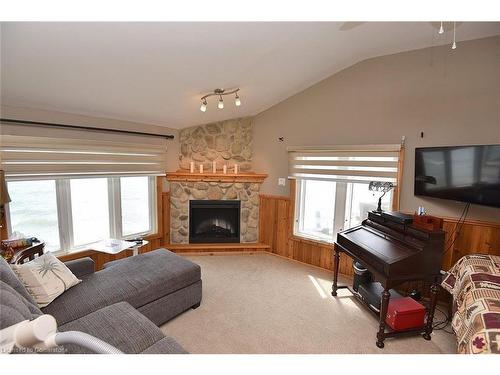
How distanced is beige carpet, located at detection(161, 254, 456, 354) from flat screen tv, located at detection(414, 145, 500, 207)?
1366 millimetres

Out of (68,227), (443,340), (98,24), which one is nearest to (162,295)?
(68,227)

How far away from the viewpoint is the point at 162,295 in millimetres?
2328

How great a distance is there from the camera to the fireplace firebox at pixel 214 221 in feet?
13.9

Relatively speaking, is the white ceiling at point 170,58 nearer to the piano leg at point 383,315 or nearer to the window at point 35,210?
the window at point 35,210

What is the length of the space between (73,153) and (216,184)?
6.69 ft

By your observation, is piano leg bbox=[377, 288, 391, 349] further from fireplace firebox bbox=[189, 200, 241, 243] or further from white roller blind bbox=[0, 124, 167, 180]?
white roller blind bbox=[0, 124, 167, 180]

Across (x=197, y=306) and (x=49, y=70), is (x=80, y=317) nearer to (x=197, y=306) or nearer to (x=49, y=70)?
(x=197, y=306)

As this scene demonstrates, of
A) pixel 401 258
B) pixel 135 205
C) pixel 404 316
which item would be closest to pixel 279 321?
pixel 404 316

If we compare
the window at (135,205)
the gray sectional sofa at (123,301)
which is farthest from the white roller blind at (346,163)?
the window at (135,205)

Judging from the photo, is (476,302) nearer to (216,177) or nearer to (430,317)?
(430,317)

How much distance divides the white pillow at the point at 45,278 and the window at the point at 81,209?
106cm

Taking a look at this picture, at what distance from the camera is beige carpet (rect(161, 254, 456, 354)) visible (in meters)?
2.13
